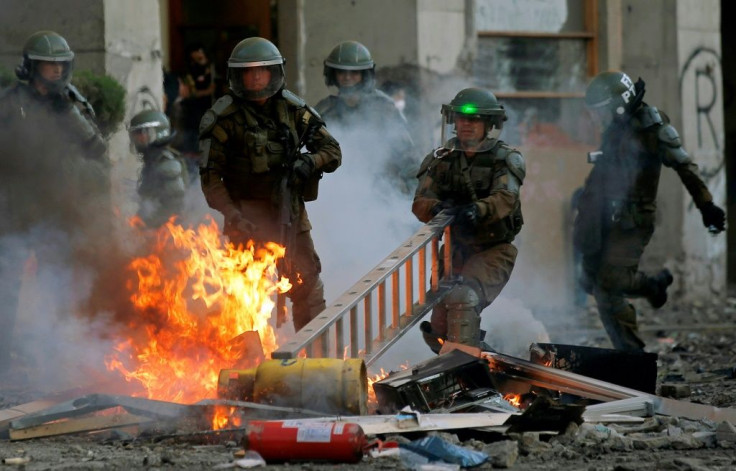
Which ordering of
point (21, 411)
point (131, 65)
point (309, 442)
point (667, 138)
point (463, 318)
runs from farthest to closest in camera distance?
1. point (131, 65)
2. point (667, 138)
3. point (463, 318)
4. point (21, 411)
5. point (309, 442)

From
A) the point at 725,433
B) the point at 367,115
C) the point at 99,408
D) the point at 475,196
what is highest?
the point at 367,115

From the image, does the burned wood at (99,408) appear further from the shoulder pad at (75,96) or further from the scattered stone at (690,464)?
the shoulder pad at (75,96)

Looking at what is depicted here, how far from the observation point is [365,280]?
7.03 metres

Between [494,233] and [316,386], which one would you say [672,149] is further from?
[316,386]

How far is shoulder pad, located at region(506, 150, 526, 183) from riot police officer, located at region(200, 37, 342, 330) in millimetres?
1006

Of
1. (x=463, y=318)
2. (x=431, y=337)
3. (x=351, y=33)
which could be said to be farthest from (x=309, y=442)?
(x=351, y=33)

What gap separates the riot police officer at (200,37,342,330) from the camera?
7762mm

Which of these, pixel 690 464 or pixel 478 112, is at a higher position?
pixel 478 112

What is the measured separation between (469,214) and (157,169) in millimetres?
3407

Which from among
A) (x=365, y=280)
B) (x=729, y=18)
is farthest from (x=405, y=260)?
(x=729, y=18)

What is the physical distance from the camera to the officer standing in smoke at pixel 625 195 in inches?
350

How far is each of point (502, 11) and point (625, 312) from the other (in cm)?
537

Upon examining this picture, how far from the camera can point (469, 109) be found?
779 cm

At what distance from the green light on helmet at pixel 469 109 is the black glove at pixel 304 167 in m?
0.89
